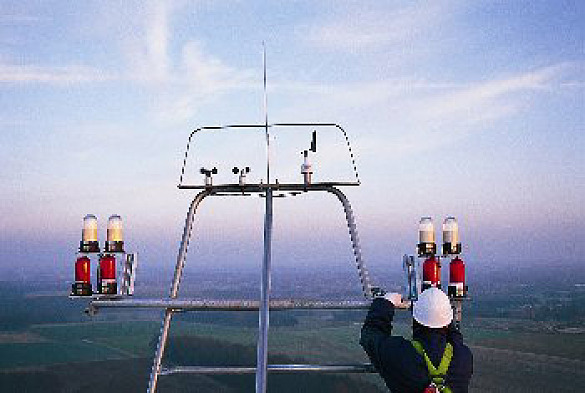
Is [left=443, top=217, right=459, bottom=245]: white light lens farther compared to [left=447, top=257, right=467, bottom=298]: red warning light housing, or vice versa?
[left=443, top=217, right=459, bottom=245]: white light lens

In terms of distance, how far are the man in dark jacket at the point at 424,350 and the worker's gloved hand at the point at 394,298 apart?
29 cm

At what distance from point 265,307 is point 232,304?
0.36 meters

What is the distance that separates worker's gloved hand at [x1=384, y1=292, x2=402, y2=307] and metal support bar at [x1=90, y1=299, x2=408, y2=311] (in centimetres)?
29

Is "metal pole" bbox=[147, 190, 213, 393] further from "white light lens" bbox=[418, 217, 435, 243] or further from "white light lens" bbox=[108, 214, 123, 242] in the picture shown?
"white light lens" bbox=[418, 217, 435, 243]

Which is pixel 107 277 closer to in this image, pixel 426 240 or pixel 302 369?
pixel 302 369

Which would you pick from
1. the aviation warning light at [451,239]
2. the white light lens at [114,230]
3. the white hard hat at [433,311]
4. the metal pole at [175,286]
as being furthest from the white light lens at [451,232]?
the white light lens at [114,230]

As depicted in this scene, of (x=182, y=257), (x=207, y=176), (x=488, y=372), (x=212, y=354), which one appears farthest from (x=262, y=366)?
(x=488, y=372)

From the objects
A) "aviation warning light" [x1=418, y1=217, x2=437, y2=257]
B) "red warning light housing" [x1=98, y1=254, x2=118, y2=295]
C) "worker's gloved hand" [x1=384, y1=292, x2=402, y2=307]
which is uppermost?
"aviation warning light" [x1=418, y1=217, x2=437, y2=257]

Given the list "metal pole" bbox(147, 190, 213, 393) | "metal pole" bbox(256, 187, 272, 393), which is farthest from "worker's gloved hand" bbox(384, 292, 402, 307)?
"metal pole" bbox(147, 190, 213, 393)

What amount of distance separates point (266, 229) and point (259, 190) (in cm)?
60

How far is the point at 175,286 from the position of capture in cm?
748

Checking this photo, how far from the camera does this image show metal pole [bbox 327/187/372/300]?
7.18m

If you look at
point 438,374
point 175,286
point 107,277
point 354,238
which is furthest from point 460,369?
point 107,277

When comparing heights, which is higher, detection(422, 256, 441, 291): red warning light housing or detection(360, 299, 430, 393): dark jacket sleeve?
detection(422, 256, 441, 291): red warning light housing
